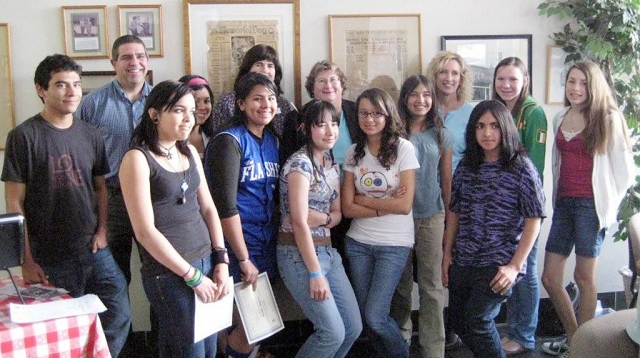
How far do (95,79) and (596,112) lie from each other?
2393 millimetres

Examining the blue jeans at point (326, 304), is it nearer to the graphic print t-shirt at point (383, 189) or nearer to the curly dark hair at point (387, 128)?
the graphic print t-shirt at point (383, 189)

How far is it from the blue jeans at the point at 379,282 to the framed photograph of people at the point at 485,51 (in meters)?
1.26

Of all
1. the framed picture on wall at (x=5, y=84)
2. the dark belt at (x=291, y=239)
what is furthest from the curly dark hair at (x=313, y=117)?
the framed picture on wall at (x=5, y=84)

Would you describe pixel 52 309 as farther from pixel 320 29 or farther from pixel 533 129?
pixel 533 129

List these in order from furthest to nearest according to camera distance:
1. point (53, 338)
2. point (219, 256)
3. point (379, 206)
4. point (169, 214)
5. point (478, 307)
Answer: point (379, 206)
point (478, 307)
point (219, 256)
point (169, 214)
point (53, 338)

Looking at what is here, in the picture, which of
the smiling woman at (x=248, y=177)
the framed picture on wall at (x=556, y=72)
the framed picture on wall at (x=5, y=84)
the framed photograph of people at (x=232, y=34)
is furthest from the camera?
the framed picture on wall at (x=556, y=72)

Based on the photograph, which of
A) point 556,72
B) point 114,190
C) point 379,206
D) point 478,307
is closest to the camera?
point 478,307

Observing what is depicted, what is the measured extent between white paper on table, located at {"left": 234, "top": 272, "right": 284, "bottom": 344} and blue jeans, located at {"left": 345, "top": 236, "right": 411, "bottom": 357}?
37 centimetres

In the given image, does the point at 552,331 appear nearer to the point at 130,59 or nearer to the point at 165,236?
the point at 165,236

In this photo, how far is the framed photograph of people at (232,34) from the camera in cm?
294

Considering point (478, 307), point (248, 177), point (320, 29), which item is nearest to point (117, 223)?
point (248, 177)

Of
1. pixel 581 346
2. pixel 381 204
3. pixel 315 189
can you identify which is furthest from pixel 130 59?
pixel 581 346

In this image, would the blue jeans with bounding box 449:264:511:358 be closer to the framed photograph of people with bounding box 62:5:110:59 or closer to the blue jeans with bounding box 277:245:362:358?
the blue jeans with bounding box 277:245:362:358

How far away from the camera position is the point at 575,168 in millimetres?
2707
